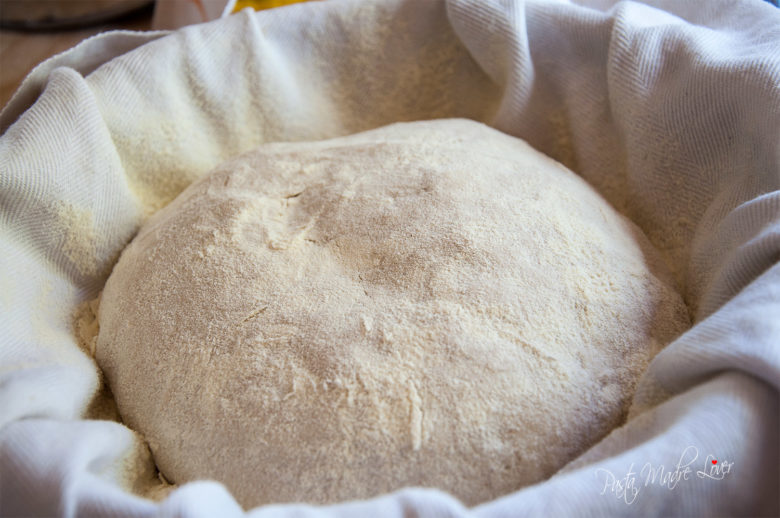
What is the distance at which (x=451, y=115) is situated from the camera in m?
0.99

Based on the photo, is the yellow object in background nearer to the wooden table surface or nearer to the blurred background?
the blurred background

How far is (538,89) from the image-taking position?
89 cm

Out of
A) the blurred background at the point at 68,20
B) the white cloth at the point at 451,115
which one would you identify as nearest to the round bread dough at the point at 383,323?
the white cloth at the point at 451,115

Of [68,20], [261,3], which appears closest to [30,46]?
[68,20]

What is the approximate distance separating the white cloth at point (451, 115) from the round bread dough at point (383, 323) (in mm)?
54

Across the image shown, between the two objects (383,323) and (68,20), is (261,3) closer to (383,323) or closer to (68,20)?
(68,20)

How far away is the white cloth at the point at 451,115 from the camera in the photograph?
0.42 meters

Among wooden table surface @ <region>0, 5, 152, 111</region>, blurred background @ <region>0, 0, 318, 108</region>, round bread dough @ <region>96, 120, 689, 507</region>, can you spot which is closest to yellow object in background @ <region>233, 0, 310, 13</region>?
blurred background @ <region>0, 0, 318, 108</region>

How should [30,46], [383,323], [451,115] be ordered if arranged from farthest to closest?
[30,46] < [451,115] < [383,323]

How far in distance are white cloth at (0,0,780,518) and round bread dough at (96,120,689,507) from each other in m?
0.05

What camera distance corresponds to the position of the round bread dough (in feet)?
1.71

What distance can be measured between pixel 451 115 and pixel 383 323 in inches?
20.2

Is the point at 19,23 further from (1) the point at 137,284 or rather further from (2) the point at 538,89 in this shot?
(2) the point at 538,89

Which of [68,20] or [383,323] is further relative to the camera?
[68,20]
